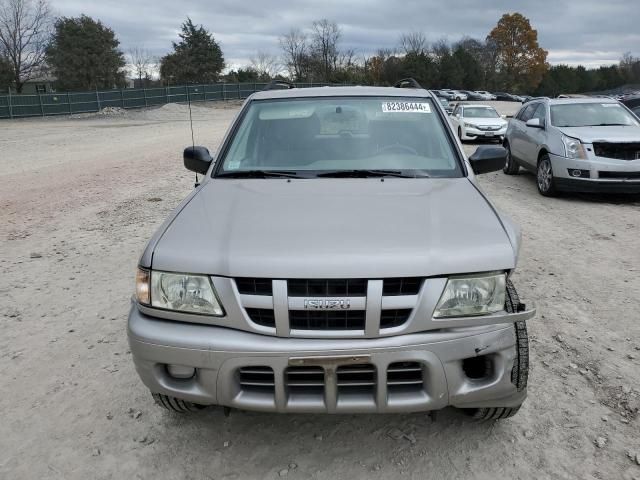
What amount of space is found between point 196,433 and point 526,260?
396 cm

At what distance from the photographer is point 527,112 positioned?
10656mm

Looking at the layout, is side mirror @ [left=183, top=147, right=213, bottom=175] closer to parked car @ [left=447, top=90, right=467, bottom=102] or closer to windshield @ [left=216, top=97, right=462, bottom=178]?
windshield @ [left=216, top=97, right=462, bottom=178]

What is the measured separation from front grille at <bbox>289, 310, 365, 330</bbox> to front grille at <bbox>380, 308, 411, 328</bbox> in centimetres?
9

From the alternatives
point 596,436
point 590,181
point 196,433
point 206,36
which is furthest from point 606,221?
point 206,36

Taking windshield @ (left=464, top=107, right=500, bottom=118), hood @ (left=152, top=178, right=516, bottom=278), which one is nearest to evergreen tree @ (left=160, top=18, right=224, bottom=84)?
windshield @ (left=464, top=107, right=500, bottom=118)

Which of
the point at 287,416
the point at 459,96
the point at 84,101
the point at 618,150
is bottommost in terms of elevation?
the point at 287,416

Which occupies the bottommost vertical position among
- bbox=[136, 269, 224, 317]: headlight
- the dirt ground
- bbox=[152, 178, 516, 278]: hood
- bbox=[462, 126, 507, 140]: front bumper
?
the dirt ground

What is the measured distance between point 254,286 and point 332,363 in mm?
471

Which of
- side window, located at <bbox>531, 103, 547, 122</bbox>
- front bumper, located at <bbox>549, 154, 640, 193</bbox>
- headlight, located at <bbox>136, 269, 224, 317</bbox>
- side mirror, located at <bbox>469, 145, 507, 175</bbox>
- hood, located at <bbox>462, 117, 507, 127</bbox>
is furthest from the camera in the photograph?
hood, located at <bbox>462, 117, 507, 127</bbox>

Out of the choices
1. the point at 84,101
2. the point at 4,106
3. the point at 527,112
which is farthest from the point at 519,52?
the point at 527,112

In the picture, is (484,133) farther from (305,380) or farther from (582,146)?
(305,380)

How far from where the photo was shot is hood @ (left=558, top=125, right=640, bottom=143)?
26.3ft

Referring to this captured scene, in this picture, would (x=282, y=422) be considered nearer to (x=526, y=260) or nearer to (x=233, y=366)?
(x=233, y=366)

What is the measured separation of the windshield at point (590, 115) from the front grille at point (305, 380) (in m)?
8.30
